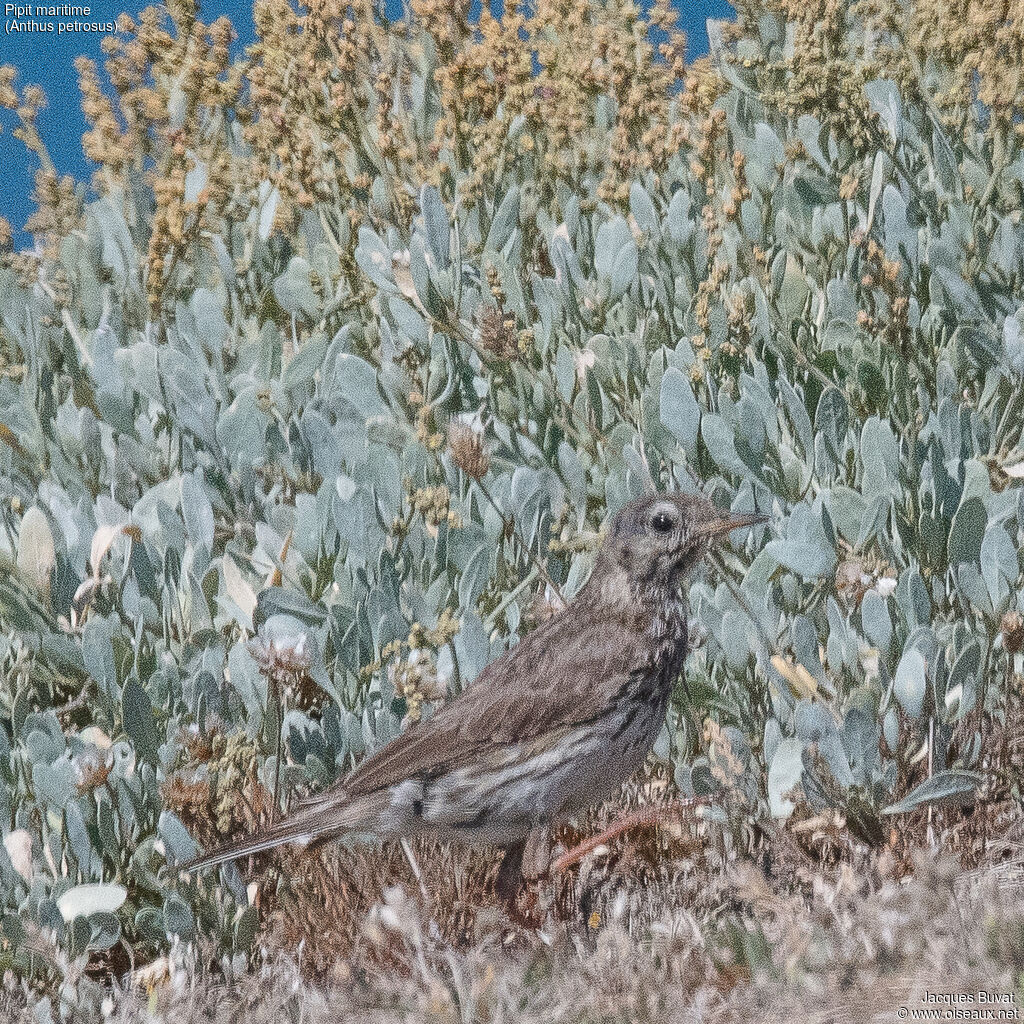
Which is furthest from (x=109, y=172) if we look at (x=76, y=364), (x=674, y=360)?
(x=674, y=360)

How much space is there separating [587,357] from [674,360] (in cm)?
41

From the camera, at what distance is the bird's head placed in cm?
488

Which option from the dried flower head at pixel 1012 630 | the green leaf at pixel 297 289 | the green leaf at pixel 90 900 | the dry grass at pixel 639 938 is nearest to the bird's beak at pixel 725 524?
the dried flower head at pixel 1012 630

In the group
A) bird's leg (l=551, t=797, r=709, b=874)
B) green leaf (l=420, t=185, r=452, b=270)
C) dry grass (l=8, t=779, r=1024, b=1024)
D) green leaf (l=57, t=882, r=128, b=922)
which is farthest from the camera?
green leaf (l=420, t=185, r=452, b=270)

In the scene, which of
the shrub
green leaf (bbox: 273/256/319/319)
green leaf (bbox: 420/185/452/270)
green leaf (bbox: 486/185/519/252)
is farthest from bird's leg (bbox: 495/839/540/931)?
green leaf (bbox: 273/256/319/319)

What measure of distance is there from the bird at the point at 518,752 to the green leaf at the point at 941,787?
30.9 inches

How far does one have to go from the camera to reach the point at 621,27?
7707 millimetres

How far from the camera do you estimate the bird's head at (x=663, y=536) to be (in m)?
4.88

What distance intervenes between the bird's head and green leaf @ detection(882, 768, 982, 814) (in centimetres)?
96

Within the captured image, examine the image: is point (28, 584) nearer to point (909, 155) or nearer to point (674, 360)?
point (674, 360)

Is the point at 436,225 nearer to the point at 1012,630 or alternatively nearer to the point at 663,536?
the point at 663,536

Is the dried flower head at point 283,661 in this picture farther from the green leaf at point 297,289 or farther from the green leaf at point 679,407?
the green leaf at point 297,289

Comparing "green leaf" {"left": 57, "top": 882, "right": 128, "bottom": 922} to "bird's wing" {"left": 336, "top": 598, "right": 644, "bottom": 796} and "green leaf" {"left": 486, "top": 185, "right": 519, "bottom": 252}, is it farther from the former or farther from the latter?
"green leaf" {"left": 486, "top": 185, "right": 519, "bottom": 252}

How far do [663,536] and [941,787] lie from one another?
1154 millimetres
